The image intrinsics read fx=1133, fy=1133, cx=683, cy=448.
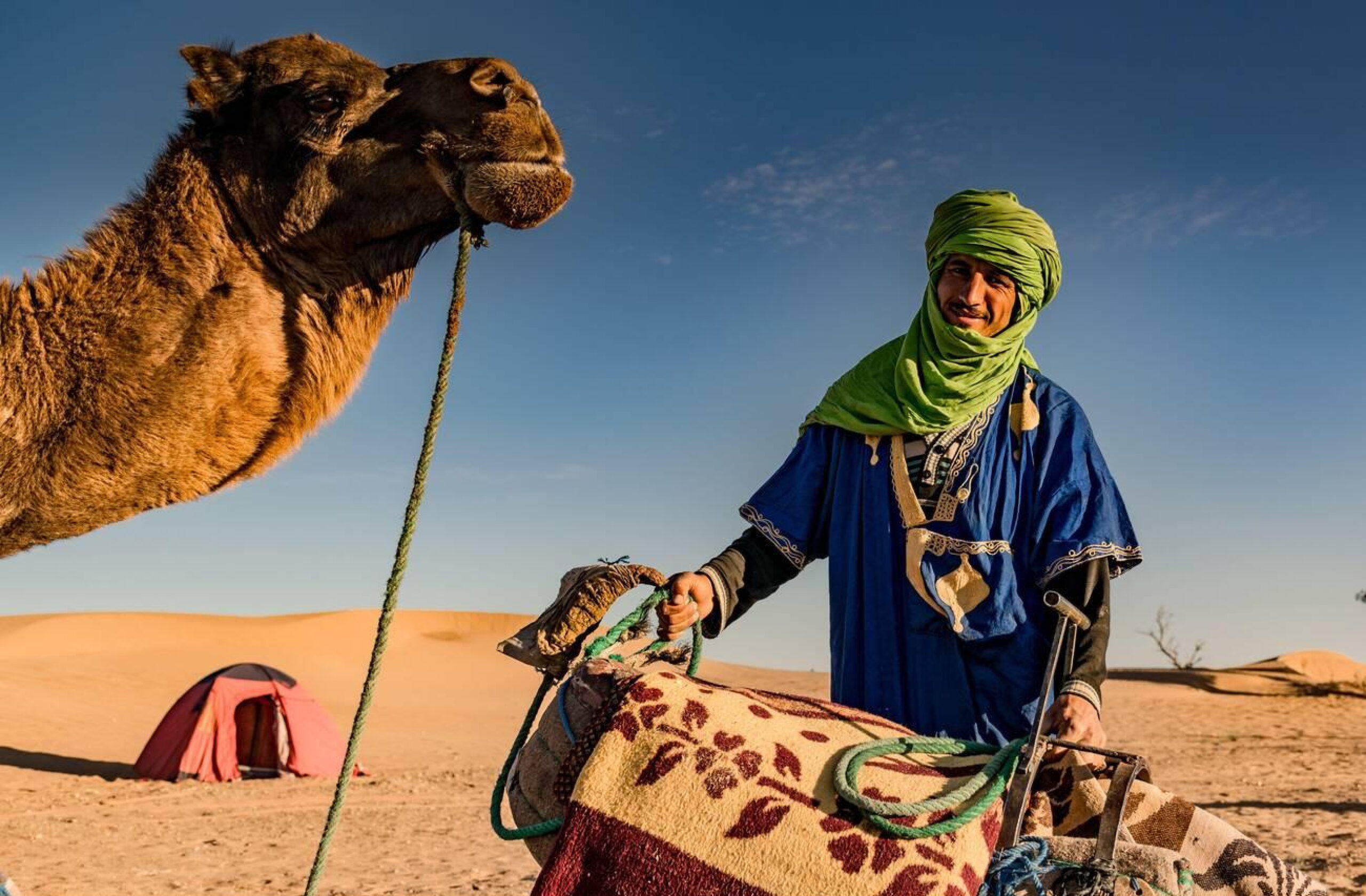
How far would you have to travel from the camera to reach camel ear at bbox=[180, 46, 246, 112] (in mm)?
3150

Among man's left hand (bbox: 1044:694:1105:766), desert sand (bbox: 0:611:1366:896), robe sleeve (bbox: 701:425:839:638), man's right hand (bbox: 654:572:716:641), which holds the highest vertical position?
robe sleeve (bbox: 701:425:839:638)

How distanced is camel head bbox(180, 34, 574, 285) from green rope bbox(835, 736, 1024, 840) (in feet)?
5.38

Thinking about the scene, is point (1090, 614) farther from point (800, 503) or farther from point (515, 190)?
point (515, 190)

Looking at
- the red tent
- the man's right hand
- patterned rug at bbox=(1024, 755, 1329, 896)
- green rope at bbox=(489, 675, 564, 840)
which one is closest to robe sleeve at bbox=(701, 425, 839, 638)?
the man's right hand

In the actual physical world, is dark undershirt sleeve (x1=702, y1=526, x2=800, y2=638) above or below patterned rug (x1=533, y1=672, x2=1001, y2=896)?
above

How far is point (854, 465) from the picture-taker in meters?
2.95

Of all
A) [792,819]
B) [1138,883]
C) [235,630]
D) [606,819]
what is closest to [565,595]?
[606,819]

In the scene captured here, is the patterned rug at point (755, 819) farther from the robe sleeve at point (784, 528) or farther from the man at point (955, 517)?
the robe sleeve at point (784, 528)

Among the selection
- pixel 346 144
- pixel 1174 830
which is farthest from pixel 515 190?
pixel 1174 830

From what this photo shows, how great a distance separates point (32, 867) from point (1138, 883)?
10.1m

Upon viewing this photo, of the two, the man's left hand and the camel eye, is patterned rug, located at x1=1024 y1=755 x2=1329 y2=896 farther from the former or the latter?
the camel eye

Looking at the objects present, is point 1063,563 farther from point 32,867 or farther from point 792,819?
point 32,867

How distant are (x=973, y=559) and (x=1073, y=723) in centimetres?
45

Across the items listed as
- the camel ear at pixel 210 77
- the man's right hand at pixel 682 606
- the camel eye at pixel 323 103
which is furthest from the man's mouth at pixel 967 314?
the camel ear at pixel 210 77
